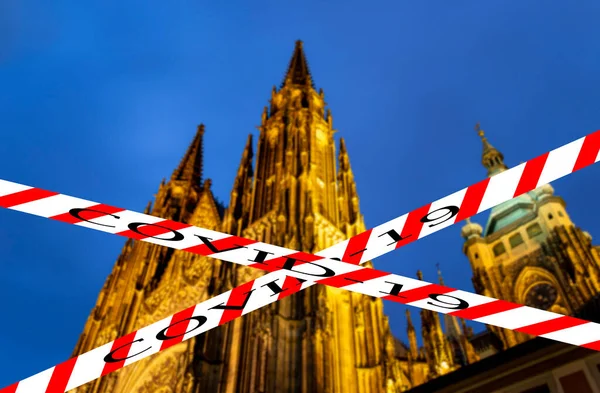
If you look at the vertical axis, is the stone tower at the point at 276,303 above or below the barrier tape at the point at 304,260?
above

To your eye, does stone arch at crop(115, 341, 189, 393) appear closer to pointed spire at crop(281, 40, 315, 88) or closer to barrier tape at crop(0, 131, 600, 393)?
barrier tape at crop(0, 131, 600, 393)

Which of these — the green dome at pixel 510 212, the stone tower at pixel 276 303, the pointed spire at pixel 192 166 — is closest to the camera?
the stone tower at pixel 276 303

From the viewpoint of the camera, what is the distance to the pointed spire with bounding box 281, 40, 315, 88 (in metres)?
30.0

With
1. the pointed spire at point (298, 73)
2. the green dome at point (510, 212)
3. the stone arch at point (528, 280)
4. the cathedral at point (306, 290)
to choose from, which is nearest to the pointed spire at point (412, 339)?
the cathedral at point (306, 290)

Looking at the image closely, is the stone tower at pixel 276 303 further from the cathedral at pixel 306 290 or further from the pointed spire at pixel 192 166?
the pointed spire at pixel 192 166

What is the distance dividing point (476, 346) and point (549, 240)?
37.6 ft

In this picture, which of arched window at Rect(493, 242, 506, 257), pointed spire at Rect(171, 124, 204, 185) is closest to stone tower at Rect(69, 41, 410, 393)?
pointed spire at Rect(171, 124, 204, 185)

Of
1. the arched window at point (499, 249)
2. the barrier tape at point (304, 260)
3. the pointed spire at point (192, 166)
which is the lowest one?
the barrier tape at point (304, 260)

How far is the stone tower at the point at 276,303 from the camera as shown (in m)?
14.9

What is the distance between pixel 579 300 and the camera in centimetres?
2005

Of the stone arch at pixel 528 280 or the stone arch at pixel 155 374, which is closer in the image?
the stone arch at pixel 155 374

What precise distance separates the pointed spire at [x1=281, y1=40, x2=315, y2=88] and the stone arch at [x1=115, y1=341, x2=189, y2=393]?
17200mm

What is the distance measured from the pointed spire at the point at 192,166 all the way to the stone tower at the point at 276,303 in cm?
269

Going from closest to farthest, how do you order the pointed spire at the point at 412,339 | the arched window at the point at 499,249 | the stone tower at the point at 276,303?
the stone tower at the point at 276,303, the pointed spire at the point at 412,339, the arched window at the point at 499,249
